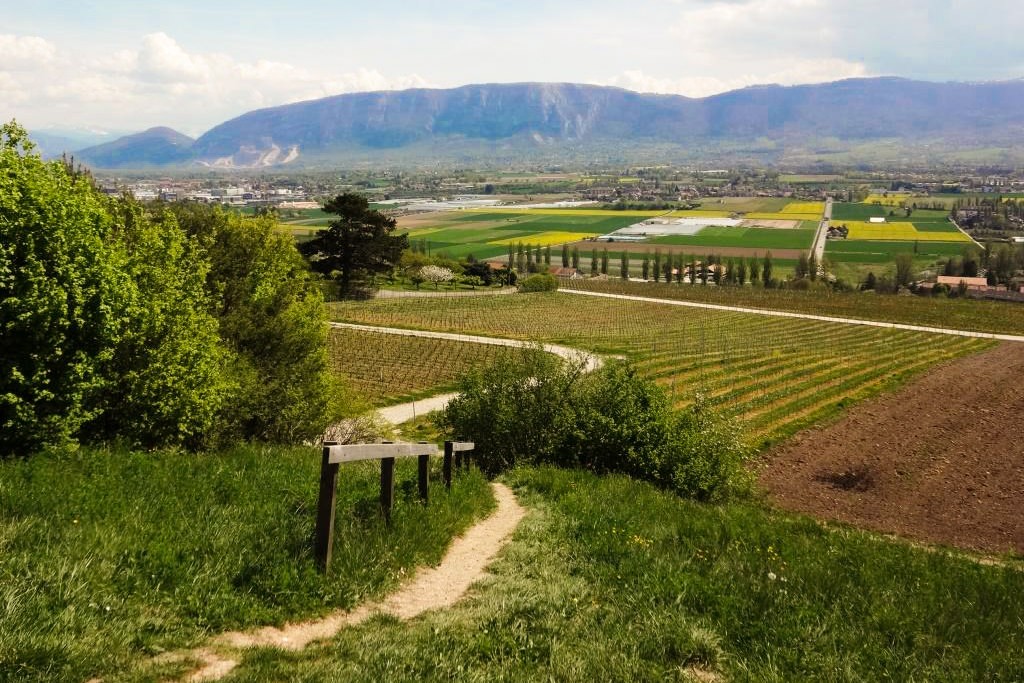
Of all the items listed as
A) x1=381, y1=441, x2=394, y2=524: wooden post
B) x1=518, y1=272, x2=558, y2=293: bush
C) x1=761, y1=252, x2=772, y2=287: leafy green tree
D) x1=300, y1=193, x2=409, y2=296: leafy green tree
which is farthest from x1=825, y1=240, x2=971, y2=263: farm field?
x1=381, y1=441, x2=394, y2=524: wooden post

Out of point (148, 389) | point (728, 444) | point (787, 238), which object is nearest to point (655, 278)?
point (787, 238)

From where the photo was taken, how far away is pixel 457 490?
39.3ft

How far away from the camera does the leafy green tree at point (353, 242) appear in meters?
73.8

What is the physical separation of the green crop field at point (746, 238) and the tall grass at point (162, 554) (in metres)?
160

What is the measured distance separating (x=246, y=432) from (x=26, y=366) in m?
8.79

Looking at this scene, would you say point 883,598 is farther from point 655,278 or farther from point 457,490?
point 655,278

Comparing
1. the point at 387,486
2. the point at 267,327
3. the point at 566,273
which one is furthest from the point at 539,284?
the point at 387,486

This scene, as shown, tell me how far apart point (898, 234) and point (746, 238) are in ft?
135

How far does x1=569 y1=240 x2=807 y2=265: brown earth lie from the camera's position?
485 ft

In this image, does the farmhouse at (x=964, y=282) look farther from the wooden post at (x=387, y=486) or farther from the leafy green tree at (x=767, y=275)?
the wooden post at (x=387, y=486)

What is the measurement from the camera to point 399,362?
45.1 metres

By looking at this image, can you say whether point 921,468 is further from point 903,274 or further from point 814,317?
point 903,274

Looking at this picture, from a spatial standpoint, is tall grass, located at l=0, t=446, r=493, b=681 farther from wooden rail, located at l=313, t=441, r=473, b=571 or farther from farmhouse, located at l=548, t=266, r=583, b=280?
farmhouse, located at l=548, t=266, r=583, b=280

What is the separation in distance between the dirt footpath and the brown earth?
108m
